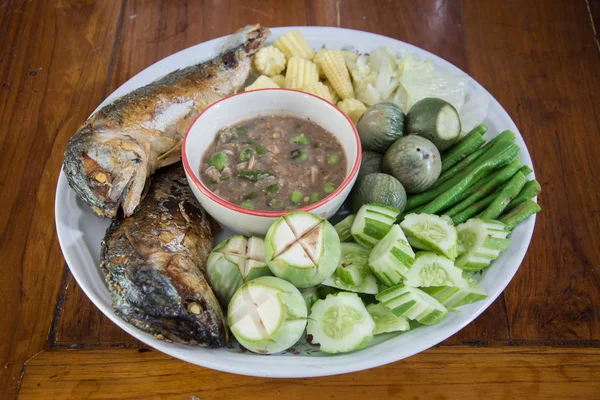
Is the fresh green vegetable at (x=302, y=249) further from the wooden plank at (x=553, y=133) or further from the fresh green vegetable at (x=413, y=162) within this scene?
the wooden plank at (x=553, y=133)

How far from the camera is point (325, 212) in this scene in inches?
91.4

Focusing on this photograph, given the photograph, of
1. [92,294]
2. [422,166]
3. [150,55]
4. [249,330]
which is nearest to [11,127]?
[150,55]

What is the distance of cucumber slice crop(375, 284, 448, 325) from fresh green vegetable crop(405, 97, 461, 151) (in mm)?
826

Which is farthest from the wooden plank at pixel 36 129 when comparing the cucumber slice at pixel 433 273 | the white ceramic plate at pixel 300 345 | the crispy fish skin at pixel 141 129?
the cucumber slice at pixel 433 273

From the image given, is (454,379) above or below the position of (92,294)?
above

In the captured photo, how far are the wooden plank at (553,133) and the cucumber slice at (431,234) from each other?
649 mm

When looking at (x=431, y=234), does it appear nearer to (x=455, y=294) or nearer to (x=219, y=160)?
(x=455, y=294)

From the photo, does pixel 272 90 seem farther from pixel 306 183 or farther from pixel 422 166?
pixel 422 166

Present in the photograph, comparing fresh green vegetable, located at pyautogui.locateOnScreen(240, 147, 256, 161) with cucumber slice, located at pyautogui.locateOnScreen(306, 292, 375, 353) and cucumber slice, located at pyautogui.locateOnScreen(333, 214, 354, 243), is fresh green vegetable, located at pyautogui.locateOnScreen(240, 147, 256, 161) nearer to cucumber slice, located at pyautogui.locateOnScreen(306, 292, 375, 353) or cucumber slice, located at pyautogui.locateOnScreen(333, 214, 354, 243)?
cucumber slice, located at pyautogui.locateOnScreen(333, 214, 354, 243)

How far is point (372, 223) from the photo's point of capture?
2201 mm

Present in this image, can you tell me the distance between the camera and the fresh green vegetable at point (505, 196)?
2453 mm

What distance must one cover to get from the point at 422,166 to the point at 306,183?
1.70 ft

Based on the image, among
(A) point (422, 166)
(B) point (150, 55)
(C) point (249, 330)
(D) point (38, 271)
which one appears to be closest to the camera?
(C) point (249, 330)

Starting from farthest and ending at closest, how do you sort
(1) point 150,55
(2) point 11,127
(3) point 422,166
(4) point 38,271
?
(1) point 150,55, (2) point 11,127, (4) point 38,271, (3) point 422,166
